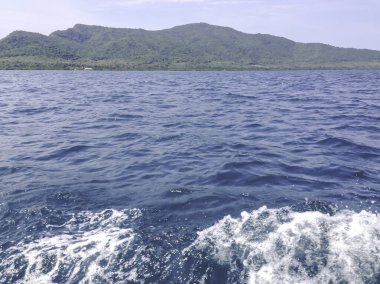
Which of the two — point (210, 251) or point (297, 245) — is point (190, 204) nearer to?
point (210, 251)

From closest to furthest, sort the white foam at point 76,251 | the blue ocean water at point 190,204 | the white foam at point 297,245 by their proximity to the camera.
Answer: the white foam at point 297,245
the white foam at point 76,251
the blue ocean water at point 190,204

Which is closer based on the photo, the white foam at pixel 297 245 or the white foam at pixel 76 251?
the white foam at pixel 297 245

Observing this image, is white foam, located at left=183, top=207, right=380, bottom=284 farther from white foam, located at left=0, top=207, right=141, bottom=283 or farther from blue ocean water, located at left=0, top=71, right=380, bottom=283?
white foam, located at left=0, top=207, right=141, bottom=283

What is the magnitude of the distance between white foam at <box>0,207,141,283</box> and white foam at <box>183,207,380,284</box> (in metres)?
2.06

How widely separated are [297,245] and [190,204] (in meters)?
3.96

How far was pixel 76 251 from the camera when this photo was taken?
8297mm

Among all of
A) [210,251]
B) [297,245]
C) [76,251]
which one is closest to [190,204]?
[210,251]

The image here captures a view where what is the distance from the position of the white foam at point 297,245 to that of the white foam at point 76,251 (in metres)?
2.06

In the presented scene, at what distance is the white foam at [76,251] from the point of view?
7.39 metres

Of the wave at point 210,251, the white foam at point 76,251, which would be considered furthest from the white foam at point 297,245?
the white foam at point 76,251

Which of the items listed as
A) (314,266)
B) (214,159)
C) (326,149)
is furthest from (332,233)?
(326,149)

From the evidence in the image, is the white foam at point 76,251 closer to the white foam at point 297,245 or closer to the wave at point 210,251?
the wave at point 210,251

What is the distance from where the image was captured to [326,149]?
17.5m

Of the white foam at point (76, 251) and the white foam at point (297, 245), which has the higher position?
the white foam at point (297, 245)
